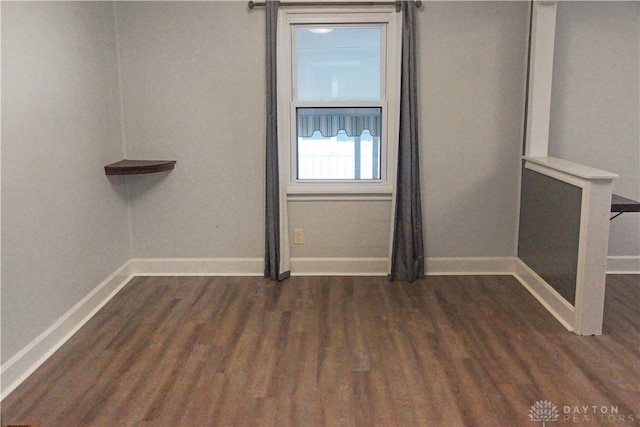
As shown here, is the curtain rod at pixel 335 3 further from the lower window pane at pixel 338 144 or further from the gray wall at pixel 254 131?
the lower window pane at pixel 338 144

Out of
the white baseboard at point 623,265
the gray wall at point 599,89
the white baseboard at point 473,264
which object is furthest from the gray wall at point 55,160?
the white baseboard at point 623,265

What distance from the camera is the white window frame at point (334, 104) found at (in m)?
4.15

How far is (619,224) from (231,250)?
9.71 feet

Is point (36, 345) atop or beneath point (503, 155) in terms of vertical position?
beneath

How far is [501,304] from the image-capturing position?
3.82m

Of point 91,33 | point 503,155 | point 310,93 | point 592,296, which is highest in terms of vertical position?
point 91,33

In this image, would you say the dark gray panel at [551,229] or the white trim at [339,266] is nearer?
the dark gray panel at [551,229]

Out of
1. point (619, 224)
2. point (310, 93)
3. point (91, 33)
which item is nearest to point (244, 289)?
point (310, 93)

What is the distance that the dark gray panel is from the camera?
3375mm

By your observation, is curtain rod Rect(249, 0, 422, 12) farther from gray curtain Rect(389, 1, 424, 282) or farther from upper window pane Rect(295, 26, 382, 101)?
upper window pane Rect(295, 26, 382, 101)

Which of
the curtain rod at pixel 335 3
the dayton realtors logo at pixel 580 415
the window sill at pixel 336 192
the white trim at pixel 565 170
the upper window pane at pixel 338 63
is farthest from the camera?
the window sill at pixel 336 192

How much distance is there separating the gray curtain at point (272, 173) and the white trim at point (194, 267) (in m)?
0.19

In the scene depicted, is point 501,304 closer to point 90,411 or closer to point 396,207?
point 396,207

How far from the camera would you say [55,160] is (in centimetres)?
322
